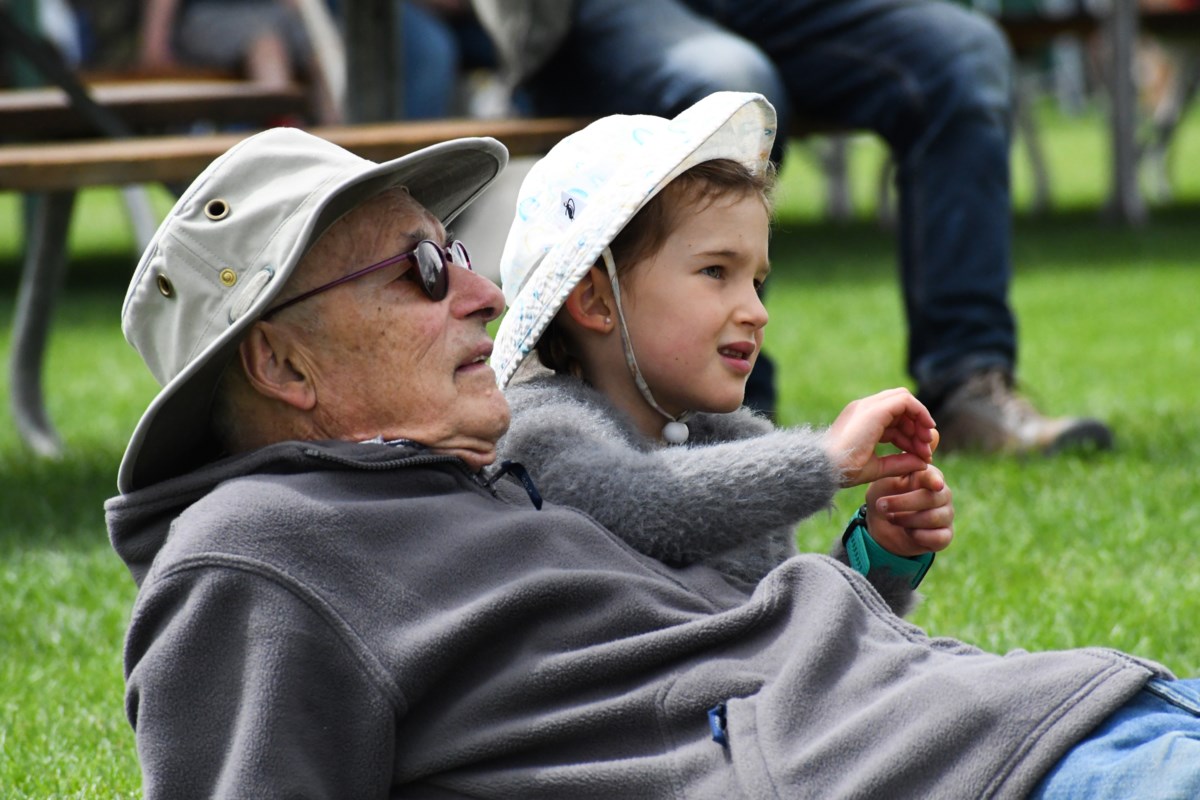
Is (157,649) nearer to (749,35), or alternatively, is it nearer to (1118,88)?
(749,35)

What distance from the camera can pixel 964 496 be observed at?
3979 mm

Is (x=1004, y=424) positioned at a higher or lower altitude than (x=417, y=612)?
lower

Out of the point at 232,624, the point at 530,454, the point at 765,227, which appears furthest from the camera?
the point at 765,227

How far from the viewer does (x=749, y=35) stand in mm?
4473

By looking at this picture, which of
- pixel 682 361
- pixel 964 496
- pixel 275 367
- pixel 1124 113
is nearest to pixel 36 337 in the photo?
pixel 964 496

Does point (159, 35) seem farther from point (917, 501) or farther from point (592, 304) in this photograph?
point (917, 501)

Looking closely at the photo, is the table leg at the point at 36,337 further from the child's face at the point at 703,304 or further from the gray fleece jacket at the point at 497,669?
the gray fleece jacket at the point at 497,669

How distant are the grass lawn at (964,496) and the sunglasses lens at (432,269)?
0.94 meters

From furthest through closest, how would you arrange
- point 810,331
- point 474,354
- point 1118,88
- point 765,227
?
point 1118,88, point 810,331, point 765,227, point 474,354

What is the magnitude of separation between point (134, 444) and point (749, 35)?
295 cm

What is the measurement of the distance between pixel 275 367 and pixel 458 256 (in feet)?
0.91

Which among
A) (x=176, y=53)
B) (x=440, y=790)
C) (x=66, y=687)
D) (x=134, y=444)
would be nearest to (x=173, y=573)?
(x=134, y=444)

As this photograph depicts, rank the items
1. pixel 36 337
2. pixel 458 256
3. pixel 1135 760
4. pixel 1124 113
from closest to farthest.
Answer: pixel 1135 760 < pixel 458 256 < pixel 36 337 < pixel 1124 113

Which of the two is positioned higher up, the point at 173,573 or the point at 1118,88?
the point at 173,573
